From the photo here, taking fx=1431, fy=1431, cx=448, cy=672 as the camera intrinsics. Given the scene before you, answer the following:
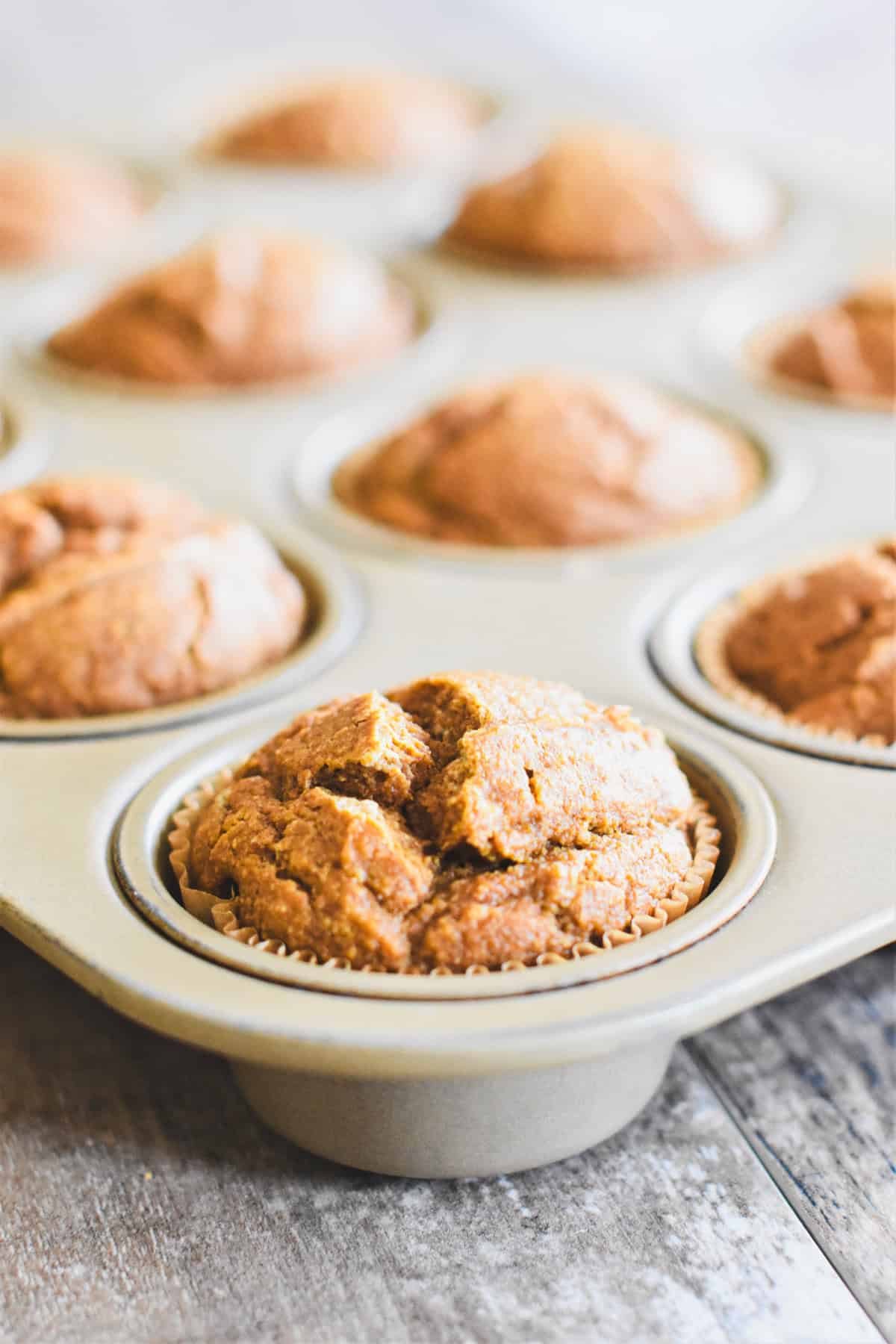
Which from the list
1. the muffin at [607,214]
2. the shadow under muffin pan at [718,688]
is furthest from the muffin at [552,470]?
the muffin at [607,214]

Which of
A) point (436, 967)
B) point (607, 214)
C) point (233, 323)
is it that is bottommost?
point (233, 323)

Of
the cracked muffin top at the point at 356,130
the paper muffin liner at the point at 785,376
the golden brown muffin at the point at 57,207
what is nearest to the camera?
the paper muffin liner at the point at 785,376

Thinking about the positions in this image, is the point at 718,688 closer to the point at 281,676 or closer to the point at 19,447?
the point at 281,676

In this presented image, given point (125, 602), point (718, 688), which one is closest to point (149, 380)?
point (125, 602)

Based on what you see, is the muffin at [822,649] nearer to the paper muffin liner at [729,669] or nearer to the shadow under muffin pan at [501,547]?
the paper muffin liner at [729,669]

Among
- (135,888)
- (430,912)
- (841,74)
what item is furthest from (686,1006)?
(841,74)

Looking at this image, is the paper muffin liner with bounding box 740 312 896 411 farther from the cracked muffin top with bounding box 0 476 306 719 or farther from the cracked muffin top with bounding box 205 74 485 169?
the cracked muffin top with bounding box 205 74 485 169
